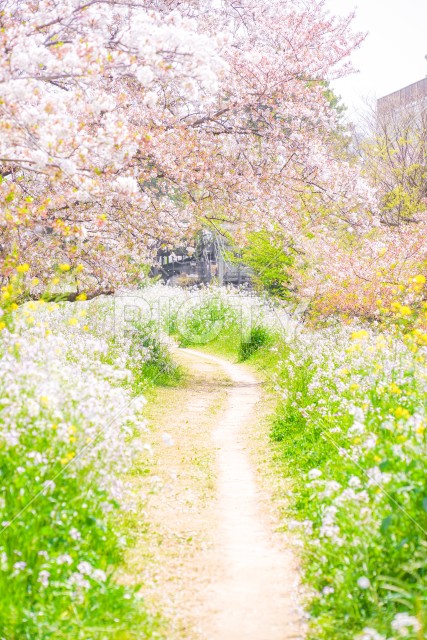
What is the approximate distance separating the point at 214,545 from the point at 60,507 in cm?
168

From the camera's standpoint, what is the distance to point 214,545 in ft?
19.2

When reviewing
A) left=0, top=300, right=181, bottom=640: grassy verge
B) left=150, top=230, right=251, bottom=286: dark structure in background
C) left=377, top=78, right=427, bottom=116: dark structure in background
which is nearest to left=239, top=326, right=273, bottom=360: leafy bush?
left=0, top=300, right=181, bottom=640: grassy verge

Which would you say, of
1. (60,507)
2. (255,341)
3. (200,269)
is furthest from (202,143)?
(200,269)

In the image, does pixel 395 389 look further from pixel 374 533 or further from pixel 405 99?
pixel 405 99

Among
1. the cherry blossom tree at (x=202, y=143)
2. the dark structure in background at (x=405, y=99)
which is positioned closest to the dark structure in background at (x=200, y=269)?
the dark structure in background at (x=405, y=99)

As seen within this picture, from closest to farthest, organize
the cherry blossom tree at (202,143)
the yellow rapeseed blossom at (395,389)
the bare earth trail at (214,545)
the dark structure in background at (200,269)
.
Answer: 1. the bare earth trail at (214,545)
2. the yellow rapeseed blossom at (395,389)
3. the cherry blossom tree at (202,143)
4. the dark structure in background at (200,269)

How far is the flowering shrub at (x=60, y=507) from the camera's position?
4.04 m

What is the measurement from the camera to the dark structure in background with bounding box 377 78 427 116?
2705 cm

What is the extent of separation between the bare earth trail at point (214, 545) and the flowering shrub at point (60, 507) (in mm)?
374

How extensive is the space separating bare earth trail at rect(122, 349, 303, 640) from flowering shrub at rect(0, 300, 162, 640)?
37 cm

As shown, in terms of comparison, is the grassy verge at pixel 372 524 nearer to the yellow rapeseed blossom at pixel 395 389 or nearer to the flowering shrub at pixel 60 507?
the yellow rapeseed blossom at pixel 395 389

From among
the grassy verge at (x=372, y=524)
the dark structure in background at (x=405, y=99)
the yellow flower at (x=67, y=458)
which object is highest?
the dark structure in background at (x=405, y=99)

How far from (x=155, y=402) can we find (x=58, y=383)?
21.0 feet

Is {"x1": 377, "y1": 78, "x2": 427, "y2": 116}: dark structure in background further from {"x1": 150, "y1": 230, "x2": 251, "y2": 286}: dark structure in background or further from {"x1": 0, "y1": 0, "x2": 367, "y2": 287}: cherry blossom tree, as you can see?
{"x1": 0, "y1": 0, "x2": 367, "y2": 287}: cherry blossom tree
